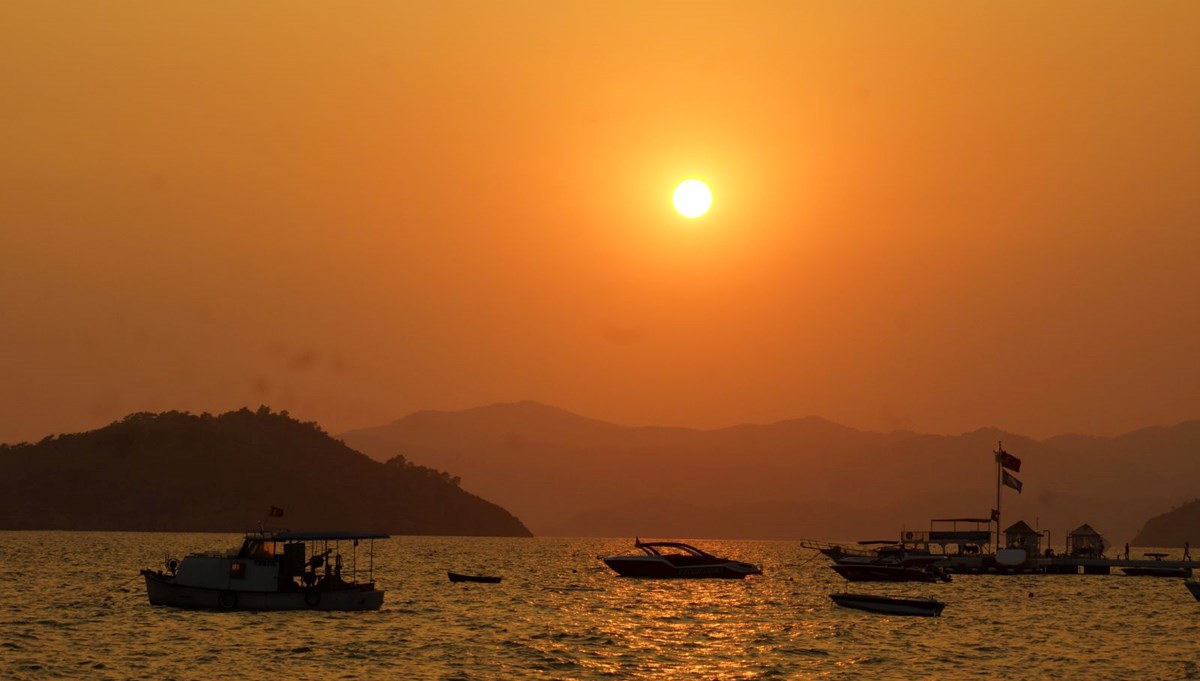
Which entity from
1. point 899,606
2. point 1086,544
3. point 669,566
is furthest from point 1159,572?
point 899,606

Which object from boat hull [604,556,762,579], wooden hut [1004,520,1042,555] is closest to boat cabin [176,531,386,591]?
boat hull [604,556,762,579]

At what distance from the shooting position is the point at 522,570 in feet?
651

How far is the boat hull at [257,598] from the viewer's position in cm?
8656

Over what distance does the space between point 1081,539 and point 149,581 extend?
14624cm

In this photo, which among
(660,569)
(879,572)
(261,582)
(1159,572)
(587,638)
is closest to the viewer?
(587,638)

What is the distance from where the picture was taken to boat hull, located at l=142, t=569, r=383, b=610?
284 ft

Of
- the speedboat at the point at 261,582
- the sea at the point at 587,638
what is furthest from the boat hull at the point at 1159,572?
the speedboat at the point at 261,582

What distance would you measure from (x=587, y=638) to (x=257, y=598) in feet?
69.2

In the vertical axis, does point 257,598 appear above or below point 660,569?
below

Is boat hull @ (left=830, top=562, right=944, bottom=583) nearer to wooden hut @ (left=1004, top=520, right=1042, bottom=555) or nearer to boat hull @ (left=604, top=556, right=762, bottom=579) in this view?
boat hull @ (left=604, top=556, right=762, bottom=579)

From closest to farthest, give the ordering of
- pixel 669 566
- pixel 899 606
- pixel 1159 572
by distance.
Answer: pixel 899 606, pixel 669 566, pixel 1159 572

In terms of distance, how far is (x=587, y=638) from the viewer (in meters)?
85.7

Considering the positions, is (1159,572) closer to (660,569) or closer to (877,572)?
(877,572)

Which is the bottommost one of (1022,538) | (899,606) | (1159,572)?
(899,606)
